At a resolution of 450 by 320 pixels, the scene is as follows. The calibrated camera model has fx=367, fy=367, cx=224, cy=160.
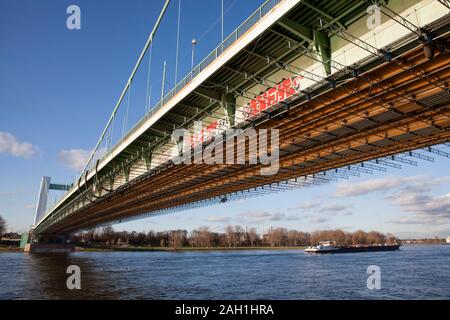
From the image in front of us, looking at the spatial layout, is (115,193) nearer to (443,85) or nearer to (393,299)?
(393,299)

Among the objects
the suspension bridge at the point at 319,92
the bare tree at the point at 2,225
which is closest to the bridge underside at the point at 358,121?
the suspension bridge at the point at 319,92

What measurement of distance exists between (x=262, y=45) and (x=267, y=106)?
310cm

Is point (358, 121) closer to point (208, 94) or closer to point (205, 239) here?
point (208, 94)

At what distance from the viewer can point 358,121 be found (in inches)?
677

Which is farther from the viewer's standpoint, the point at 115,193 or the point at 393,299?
the point at 115,193

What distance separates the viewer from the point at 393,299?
71.6ft

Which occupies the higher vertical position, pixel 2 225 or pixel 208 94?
pixel 208 94

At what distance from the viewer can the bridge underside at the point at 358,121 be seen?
42.5ft

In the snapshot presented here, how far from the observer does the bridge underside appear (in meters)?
13.0

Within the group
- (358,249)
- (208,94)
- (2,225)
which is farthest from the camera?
(2,225)

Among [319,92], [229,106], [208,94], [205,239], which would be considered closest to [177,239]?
[205,239]

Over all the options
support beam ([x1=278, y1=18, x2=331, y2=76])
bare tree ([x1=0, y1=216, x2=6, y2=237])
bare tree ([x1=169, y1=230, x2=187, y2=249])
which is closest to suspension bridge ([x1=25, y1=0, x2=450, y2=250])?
support beam ([x1=278, y1=18, x2=331, y2=76])

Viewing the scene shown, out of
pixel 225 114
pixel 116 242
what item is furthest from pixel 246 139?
pixel 116 242

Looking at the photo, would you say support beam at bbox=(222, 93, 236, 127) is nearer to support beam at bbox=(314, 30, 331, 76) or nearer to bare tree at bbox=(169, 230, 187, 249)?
support beam at bbox=(314, 30, 331, 76)
